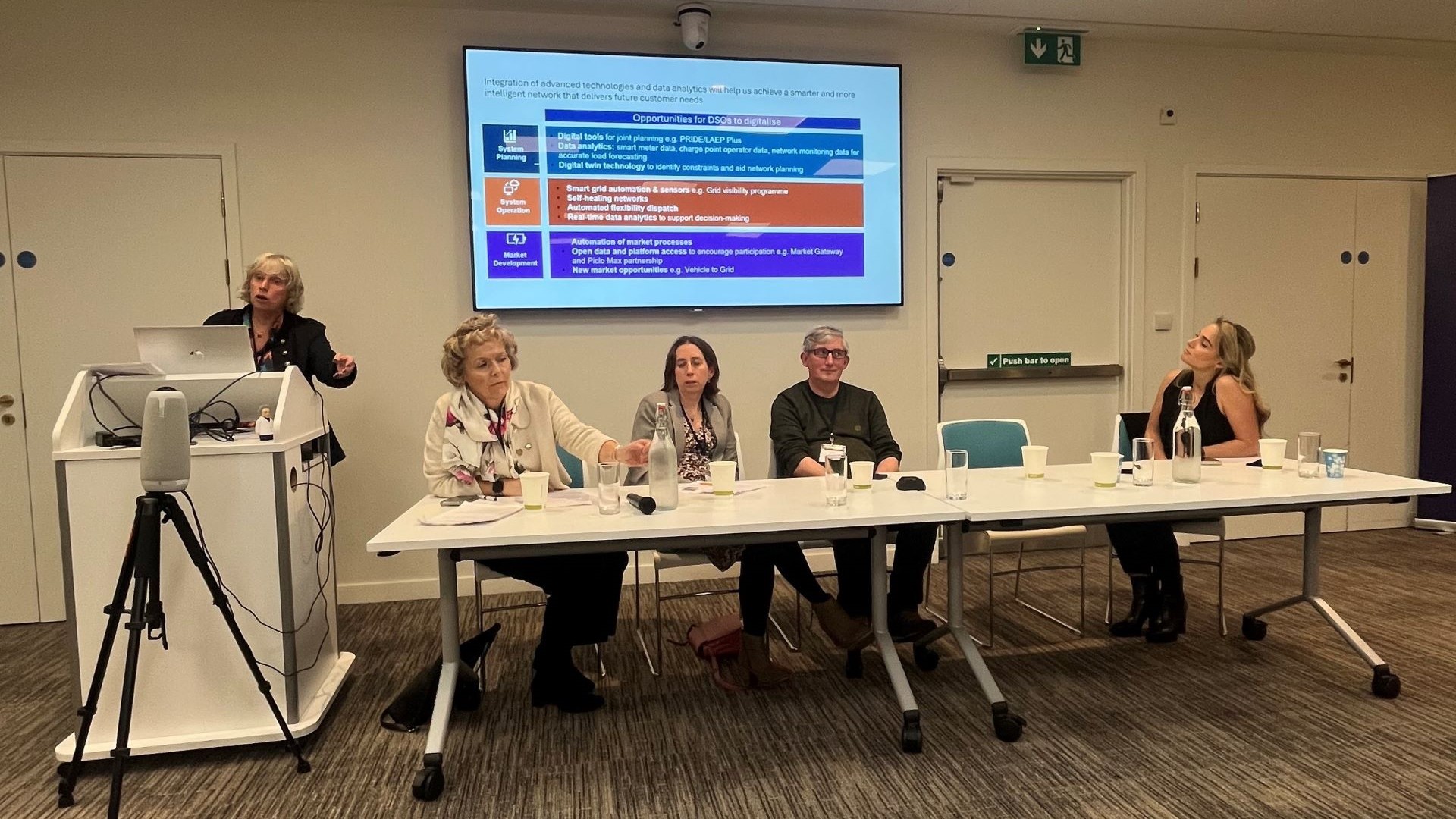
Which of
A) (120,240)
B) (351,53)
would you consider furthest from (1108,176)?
(120,240)

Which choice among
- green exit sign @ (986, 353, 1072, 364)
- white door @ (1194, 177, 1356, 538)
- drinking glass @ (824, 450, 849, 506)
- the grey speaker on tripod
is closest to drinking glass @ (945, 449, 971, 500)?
drinking glass @ (824, 450, 849, 506)

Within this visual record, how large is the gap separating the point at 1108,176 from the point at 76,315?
5053 millimetres

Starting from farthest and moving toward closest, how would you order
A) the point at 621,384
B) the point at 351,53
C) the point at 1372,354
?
the point at 1372,354, the point at 621,384, the point at 351,53

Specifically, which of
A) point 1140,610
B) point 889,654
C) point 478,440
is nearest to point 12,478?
point 478,440

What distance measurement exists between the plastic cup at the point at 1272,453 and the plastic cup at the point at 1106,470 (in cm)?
63

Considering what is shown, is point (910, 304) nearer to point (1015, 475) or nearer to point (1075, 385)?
point (1075, 385)

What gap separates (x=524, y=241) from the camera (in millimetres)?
4059

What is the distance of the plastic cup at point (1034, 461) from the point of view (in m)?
2.83

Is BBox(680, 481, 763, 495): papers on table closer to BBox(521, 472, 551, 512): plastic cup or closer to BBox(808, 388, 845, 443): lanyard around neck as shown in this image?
BBox(521, 472, 551, 512): plastic cup

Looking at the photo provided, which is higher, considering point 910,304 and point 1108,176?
point 1108,176

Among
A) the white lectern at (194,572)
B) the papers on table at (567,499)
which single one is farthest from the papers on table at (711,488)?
the white lectern at (194,572)

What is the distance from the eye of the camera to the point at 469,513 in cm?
237

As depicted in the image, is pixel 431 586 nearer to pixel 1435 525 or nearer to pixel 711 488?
pixel 711 488

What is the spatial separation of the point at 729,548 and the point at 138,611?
5.27 ft
